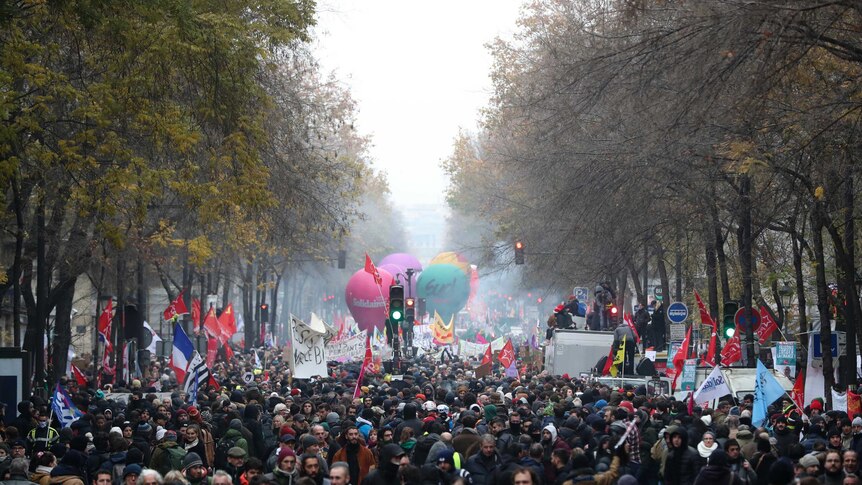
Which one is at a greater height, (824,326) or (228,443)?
(824,326)

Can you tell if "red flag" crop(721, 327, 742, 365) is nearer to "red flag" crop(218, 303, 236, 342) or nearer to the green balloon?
"red flag" crop(218, 303, 236, 342)

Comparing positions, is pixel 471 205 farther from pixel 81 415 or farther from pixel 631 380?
pixel 81 415

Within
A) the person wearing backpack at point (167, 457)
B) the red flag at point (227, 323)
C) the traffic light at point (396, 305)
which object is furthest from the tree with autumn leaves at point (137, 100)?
the red flag at point (227, 323)

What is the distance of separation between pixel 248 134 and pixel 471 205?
199 feet

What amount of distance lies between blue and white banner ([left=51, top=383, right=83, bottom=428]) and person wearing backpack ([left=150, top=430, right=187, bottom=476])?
3776mm

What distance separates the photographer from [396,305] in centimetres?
3047

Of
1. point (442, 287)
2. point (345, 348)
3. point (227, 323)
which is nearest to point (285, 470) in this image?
point (345, 348)

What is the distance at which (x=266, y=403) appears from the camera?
21141mm

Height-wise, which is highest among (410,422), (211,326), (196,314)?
(196,314)

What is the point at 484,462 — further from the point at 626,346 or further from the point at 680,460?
the point at 626,346

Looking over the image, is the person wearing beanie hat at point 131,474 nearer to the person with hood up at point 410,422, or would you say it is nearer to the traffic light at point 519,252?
the person with hood up at point 410,422

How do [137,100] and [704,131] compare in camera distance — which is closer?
[137,100]

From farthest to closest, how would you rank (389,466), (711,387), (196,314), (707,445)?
1. (196,314)
2. (711,387)
3. (707,445)
4. (389,466)

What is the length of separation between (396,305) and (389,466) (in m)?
18.7
